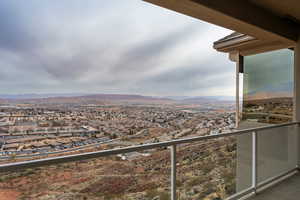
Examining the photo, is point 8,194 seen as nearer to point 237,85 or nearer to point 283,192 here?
point 283,192

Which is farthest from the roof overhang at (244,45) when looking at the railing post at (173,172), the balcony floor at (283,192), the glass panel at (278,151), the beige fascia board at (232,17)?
the railing post at (173,172)

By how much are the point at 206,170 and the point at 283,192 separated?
4.77 ft

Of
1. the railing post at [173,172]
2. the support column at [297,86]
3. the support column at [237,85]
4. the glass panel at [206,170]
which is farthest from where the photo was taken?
the support column at [237,85]

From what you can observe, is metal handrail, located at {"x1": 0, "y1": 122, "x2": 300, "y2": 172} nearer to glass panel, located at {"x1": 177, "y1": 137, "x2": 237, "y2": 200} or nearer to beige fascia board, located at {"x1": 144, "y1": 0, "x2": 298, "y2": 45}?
glass panel, located at {"x1": 177, "y1": 137, "x2": 237, "y2": 200}

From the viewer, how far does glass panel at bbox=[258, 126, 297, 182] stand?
3.34 metres

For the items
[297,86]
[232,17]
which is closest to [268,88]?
[297,86]

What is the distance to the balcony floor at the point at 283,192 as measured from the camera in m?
2.68

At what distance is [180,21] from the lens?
18.9ft

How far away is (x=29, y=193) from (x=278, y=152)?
418 centimetres

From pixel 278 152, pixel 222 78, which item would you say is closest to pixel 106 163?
pixel 278 152

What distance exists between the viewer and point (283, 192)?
283cm

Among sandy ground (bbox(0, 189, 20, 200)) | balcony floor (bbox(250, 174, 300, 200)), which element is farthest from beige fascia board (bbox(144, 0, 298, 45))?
balcony floor (bbox(250, 174, 300, 200))

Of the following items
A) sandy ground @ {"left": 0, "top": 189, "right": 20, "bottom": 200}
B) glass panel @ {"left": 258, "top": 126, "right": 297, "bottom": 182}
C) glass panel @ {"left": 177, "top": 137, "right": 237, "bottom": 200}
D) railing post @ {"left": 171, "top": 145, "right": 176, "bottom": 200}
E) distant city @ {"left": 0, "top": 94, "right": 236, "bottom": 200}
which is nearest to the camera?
sandy ground @ {"left": 0, "top": 189, "right": 20, "bottom": 200}

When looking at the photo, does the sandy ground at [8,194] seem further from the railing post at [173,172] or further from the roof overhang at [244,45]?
the roof overhang at [244,45]
